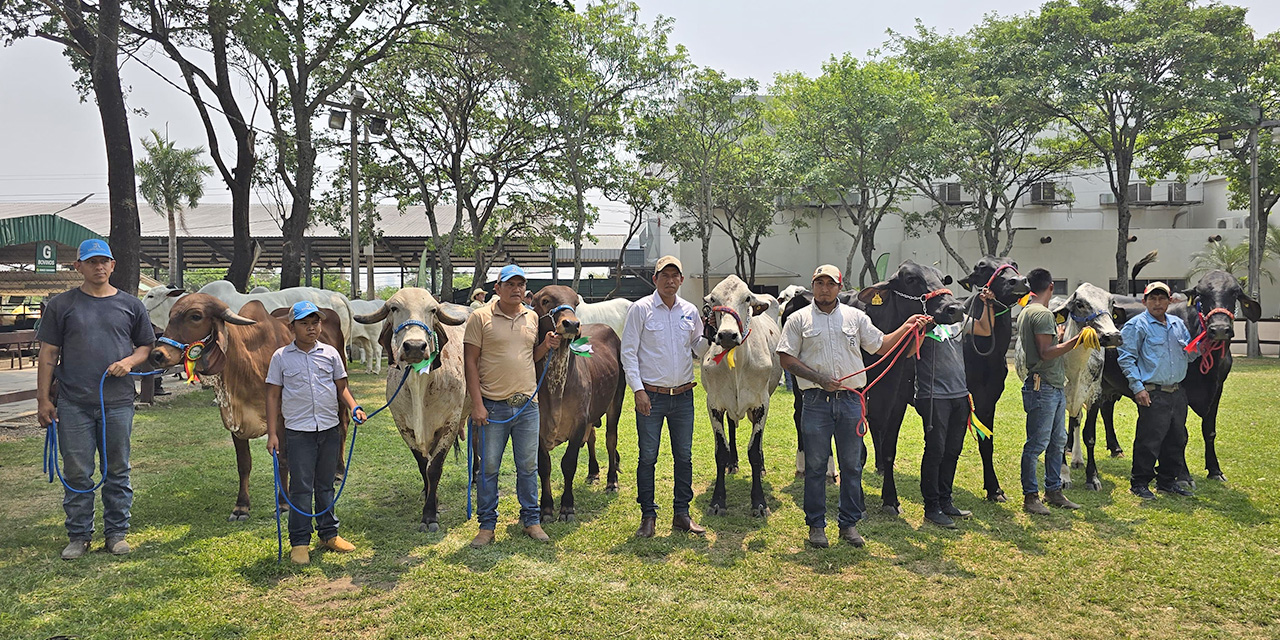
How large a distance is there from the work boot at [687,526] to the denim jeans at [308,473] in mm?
2642

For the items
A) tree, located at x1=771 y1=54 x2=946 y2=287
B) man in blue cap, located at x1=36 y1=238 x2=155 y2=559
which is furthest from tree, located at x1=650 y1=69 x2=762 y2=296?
man in blue cap, located at x1=36 y1=238 x2=155 y2=559

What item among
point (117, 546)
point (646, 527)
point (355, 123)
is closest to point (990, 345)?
point (646, 527)

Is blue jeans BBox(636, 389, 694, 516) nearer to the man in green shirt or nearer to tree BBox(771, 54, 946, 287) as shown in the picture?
the man in green shirt

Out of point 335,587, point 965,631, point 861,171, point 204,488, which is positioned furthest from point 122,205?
point 861,171

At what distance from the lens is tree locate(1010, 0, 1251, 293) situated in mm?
22219

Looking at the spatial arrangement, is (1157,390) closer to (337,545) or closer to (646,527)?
(646,527)

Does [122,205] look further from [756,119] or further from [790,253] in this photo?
[790,253]

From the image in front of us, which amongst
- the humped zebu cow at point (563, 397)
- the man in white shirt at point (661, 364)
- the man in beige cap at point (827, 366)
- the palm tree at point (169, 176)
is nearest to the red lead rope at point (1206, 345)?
the man in beige cap at point (827, 366)

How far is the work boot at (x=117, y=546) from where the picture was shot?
217 inches

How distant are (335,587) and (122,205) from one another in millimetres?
9180

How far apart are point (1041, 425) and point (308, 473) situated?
591cm

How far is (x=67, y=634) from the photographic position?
165 inches

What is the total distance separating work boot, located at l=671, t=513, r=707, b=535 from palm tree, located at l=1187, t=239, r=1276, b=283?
Result: 2991 centimetres

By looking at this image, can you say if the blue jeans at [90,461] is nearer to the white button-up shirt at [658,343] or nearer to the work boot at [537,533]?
the work boot at [537,533]
